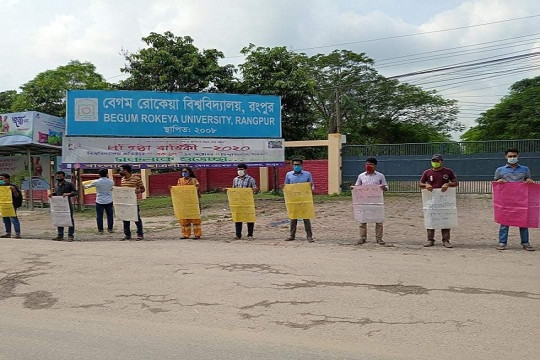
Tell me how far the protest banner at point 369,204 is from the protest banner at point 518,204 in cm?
217

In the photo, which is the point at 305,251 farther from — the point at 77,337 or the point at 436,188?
the point at 77,337

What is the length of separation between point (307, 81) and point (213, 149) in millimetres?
8626

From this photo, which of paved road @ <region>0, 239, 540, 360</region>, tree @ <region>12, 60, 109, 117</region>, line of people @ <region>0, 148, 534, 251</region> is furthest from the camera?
tree @ <region>12, 60, 109, 117</region>

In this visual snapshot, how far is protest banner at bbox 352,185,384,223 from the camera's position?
9.98m

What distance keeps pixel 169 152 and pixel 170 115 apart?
1488mm

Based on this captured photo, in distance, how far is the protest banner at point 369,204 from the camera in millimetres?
9984

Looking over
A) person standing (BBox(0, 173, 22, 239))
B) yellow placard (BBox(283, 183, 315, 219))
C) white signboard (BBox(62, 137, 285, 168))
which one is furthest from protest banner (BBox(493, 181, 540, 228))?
white signboard (BBox(62, 137, 285, 168))

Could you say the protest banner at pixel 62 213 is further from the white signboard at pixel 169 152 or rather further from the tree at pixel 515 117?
the tree at pixel 515 117

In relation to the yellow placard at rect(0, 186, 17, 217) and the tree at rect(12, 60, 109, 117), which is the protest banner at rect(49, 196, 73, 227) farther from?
the tree at rect(12, 60, 109, 117)

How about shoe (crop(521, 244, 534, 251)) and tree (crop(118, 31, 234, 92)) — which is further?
tree (crop(118, 31, 234, 92))

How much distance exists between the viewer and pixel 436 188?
9.66 meters

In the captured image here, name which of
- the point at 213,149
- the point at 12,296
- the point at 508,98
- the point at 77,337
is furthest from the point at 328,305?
the point at 508,98

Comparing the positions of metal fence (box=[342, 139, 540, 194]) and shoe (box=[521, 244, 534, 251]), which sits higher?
metal fence (box=[342, 139, 540, 194])

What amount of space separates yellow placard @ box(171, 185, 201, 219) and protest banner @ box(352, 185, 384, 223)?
12.1 feet
